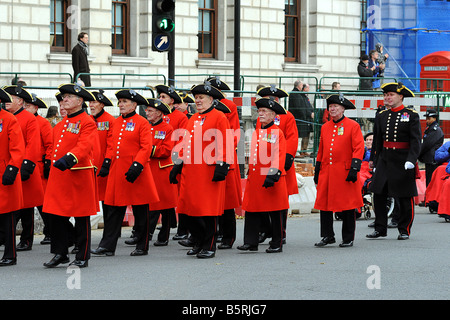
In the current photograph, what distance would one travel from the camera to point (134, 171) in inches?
446

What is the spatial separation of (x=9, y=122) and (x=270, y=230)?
3.72m

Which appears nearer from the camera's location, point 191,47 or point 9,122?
point 9,122

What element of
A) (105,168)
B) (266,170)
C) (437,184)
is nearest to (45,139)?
(105,168)

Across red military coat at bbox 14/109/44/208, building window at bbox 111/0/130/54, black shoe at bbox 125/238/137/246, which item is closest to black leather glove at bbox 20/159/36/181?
red military coat at bbox 14/109/44/208

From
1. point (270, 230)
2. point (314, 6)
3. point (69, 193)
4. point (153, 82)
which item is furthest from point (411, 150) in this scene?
point (314, 6)

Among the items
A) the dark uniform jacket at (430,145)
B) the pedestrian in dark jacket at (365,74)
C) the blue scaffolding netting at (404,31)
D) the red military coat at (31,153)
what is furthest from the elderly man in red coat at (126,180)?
the blue scaffolding netting at (404,31)

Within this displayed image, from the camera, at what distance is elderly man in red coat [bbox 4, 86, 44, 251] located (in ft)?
37.3

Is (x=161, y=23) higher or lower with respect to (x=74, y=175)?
higher

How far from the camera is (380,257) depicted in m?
11.5

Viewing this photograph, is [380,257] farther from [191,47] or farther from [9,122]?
[191,47]

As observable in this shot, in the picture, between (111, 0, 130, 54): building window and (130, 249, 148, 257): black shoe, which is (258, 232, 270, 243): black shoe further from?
(111, 0, 130, 54): building window

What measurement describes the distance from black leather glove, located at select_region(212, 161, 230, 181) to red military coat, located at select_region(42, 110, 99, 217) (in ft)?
4.52

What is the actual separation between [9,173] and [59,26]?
14.8 m

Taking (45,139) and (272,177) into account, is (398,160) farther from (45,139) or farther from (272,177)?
(45,139)
